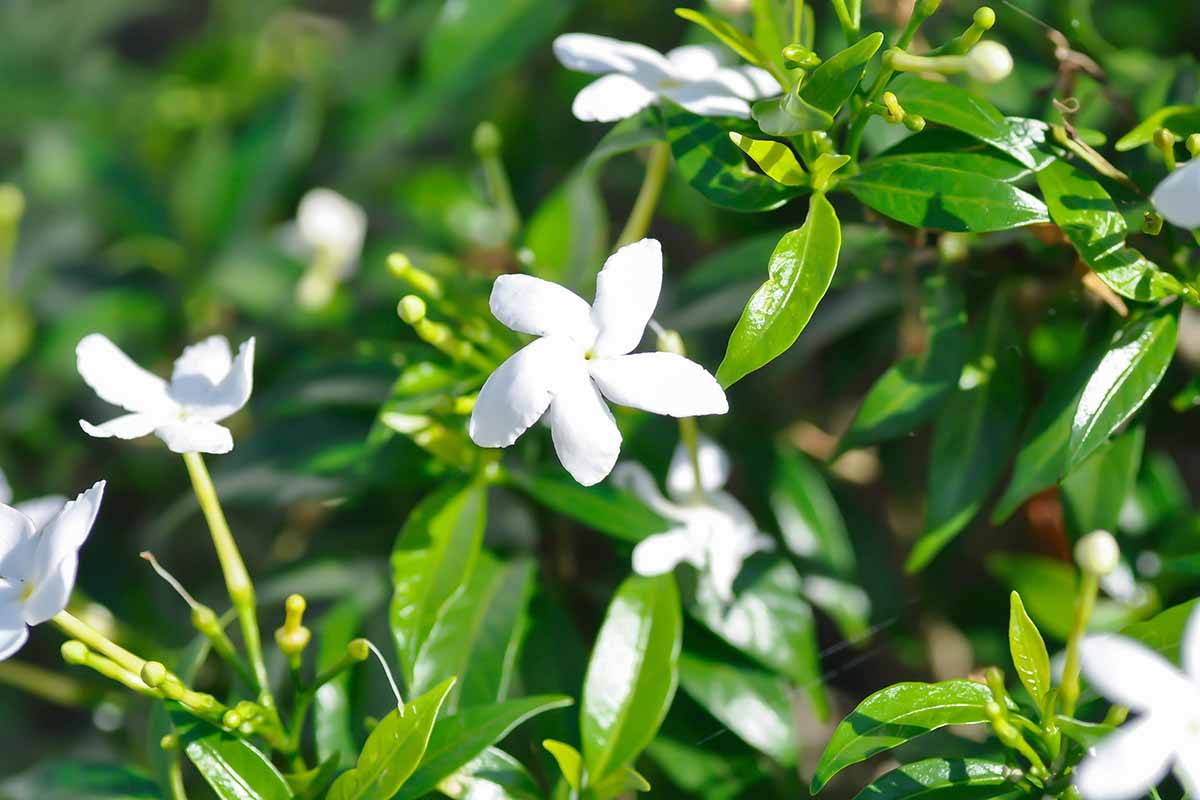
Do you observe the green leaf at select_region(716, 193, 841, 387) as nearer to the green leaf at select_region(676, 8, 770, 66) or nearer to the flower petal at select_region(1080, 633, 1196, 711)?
the green leaf at select_region(676, 8, 770, 66)

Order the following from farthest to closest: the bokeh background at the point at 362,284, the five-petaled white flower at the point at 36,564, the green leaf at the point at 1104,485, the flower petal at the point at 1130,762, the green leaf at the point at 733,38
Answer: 1. the bokeh background at the point at 362,284
2. the green leaf at the point at 1104,485
3. the green leaf at the point at 733,38
4. the five-petaled white flower at the point at 36,564
5. the flower petal at the point at 1130,762

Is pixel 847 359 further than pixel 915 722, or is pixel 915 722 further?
pixel 847 359

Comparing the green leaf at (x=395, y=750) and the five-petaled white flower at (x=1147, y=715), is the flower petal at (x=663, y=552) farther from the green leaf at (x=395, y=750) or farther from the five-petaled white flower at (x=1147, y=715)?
the five-petaled white flower at (x=1147, y=715)

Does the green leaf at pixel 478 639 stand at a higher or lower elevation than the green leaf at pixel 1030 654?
lower

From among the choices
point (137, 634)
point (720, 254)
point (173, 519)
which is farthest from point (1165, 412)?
point (137, 634)

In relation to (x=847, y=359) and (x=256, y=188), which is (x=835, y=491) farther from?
(x=256, y=188)

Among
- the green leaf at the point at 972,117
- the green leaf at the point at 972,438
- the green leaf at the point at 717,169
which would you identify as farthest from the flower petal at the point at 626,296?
the green leaf at the point at 972,438

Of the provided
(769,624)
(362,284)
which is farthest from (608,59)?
(362,284)

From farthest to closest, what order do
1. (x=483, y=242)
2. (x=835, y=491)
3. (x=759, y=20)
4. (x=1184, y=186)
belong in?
(x=483, y=242)
(x=835, y=491)
(x=759, y=20)
(x=1184, y=186)

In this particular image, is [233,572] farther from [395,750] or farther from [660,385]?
[660,385]
